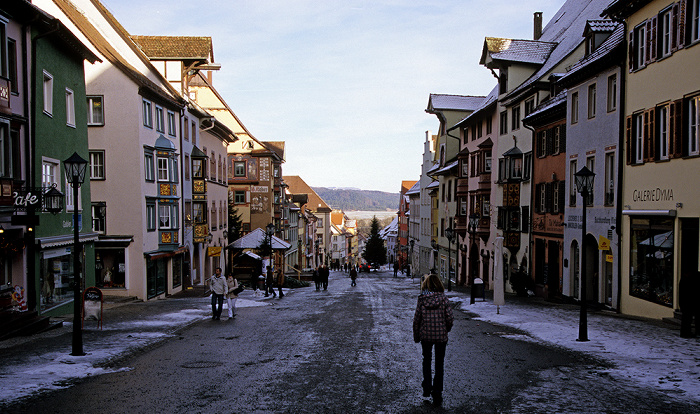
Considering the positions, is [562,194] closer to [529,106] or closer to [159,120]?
[529,106]

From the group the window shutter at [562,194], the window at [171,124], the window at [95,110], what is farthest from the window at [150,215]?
the window shutter at [562,194]

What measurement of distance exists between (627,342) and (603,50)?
1317 centimetres

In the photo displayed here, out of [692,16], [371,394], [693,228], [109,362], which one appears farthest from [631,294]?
[109,362]

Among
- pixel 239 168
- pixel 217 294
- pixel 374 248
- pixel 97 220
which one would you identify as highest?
pixel 239 168

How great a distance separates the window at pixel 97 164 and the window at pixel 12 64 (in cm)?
1354

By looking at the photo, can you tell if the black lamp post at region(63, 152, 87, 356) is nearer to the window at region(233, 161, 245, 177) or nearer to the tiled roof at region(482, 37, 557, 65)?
the tiled roof at region(482, 37, 557, 65)

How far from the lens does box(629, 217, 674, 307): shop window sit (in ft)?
60.6

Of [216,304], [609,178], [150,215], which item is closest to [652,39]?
[609,178]

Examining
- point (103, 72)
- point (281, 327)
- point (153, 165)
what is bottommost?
point (281, 327)

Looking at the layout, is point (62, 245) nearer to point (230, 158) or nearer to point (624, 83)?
point (624, 83)

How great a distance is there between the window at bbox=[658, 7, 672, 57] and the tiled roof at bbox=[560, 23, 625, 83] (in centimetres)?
283

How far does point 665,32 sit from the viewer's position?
18688mm

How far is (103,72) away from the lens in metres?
30.2

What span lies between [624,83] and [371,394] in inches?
661
